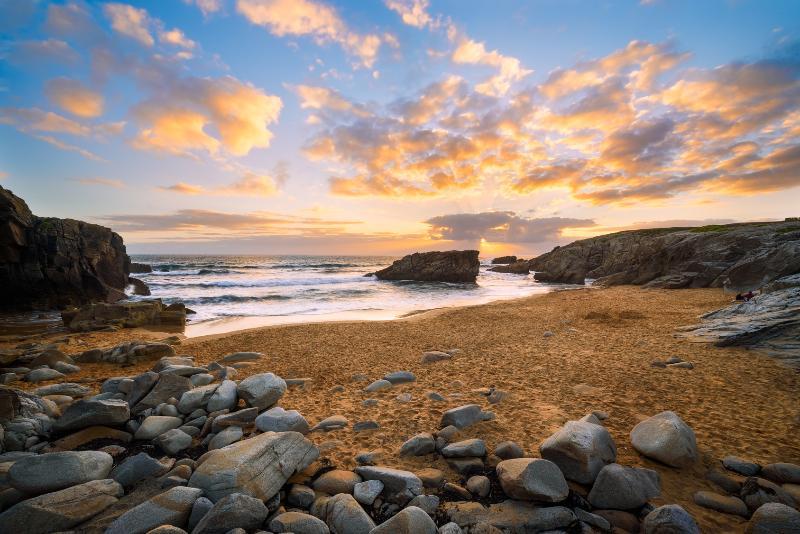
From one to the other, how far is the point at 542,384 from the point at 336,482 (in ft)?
17.3

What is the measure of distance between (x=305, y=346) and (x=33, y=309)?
2296 centimetres

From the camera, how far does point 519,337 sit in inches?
508

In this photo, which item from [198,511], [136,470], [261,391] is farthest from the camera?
[261,391]

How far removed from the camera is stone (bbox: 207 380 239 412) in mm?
6199

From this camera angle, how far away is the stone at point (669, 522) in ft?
10.1

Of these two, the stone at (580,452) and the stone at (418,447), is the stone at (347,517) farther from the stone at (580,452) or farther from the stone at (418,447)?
the stone at (580,452)

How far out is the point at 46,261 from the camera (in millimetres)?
23250

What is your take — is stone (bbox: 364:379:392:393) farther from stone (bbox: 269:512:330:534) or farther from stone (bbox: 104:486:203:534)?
stone (bbox: 104:486:203:534)

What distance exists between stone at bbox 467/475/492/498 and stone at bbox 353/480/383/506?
3.57 ft

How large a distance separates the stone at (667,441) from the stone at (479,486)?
2.27m

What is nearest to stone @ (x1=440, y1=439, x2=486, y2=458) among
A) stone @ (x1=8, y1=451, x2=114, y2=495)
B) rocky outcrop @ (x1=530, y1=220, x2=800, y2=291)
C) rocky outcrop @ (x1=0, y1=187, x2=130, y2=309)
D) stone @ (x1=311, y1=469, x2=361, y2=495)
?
stone @ (x1=311, y1=469, x2=361, y2=495)

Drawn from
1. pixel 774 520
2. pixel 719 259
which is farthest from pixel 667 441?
pixel 719 259

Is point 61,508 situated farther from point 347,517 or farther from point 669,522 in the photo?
point 669,522

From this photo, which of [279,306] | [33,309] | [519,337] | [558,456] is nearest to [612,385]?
[558,456]
